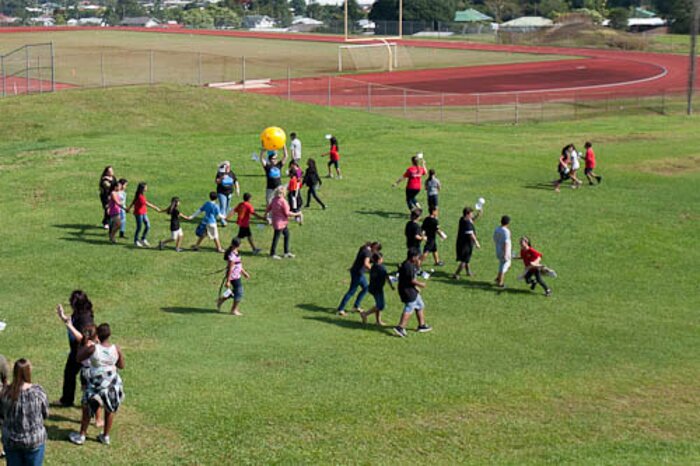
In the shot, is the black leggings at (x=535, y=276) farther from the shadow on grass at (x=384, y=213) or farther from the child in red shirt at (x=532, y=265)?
the shadow on grass at (x=384, y=213)

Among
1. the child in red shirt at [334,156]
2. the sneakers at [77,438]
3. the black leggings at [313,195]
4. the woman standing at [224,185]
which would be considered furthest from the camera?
the child in red shirt at [334,156]

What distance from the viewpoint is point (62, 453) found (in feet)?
44.5

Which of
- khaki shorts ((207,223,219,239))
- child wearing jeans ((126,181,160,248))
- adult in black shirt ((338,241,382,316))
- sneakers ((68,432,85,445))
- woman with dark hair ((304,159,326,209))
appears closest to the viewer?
sneakers ((68,432,85,445))

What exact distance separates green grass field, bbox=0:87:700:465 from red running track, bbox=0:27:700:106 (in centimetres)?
2485

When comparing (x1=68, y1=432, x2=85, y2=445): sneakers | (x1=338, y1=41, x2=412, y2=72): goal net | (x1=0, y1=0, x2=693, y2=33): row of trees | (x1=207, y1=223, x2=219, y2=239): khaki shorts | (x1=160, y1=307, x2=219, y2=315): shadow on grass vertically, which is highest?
(x1=0, y1=0, x2=693, y2=33): row of trees

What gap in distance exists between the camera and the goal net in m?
86.2

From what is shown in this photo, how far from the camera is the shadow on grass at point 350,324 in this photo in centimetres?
2036

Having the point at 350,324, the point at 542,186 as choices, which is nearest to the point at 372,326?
the point at 350,324

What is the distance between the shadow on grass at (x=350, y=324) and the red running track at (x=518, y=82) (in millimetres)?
Answer: 39670

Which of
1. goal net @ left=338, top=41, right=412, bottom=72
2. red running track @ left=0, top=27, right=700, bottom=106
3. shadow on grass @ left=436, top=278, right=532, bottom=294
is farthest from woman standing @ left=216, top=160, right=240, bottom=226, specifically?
goal net @ left=338, top=41, right=412, bottom=72

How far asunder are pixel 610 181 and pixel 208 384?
24502mm

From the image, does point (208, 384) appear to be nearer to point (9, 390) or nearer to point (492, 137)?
point (9, 390)

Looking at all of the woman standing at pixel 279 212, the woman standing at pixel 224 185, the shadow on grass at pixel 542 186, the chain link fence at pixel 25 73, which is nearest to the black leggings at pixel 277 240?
the woman standing at pixel 279 212

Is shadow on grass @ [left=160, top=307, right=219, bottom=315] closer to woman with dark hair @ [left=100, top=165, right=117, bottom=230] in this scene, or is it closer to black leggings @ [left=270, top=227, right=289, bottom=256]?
black leggings @ [left=270, top=227, right=289, bottom=256]
